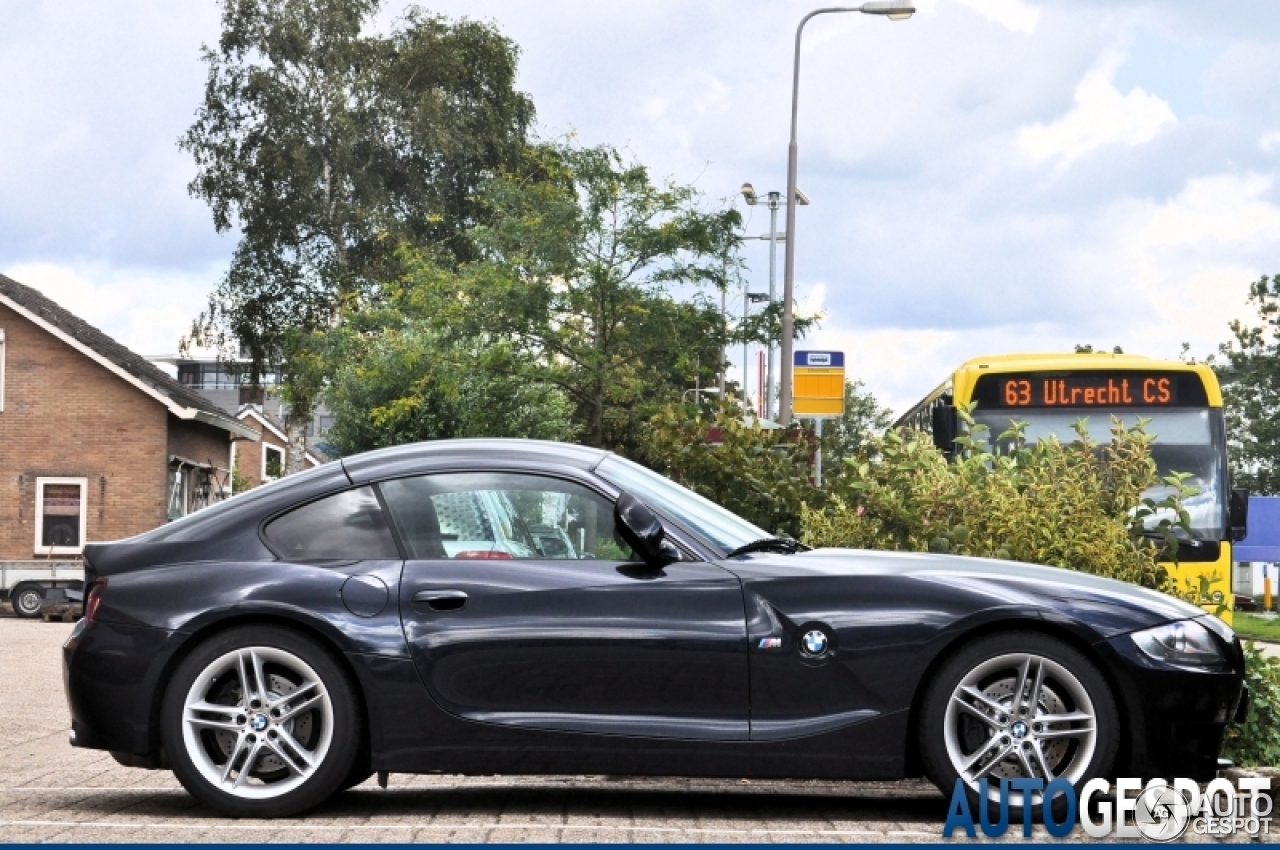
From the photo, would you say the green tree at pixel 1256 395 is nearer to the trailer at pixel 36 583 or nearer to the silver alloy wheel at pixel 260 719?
the trailer at pixel 36 583

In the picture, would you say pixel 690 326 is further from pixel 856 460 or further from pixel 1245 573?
pixel 1245 573

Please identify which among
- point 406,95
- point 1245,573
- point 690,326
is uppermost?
point 406,95

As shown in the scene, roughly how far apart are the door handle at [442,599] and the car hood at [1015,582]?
950 millimetres

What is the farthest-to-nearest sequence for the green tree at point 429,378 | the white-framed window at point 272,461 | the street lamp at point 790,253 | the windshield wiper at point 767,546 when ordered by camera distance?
the white-framed window at point 272,461, the green tree at point 429,378, the street lamp at point 790,253, the windshield wiper at point 767,546

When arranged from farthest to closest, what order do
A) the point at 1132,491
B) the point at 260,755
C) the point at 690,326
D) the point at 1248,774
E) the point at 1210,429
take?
the point at 690,326, the point at 1210,429, the point at 1132,491, the point at 1248,774, the point at 260,755

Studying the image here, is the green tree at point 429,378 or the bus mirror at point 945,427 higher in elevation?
the green tree at point 429,378

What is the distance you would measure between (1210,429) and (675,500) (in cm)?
1236

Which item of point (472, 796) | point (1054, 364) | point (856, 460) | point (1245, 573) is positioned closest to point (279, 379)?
point (1245, 573)

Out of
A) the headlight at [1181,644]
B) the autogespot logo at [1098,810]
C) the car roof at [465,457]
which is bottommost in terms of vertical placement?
the autogespot logo at [1098,810]

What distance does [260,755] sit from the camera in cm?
729

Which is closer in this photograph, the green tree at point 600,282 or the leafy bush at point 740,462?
the leafy bush at point 740,462

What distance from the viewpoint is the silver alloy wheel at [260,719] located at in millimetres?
7234

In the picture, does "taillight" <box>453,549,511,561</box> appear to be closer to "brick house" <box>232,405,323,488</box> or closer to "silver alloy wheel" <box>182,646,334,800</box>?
"silver alloy wheel" <box>182,646,334,800</box>

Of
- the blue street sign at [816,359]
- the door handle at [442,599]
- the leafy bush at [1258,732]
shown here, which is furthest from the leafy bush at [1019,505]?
the blue street sign at [816,359]
